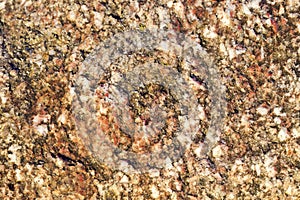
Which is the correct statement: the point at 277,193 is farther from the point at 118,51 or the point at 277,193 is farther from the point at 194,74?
the point at 118,51

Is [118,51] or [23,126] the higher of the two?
[118,51]

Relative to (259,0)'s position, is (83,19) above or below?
below

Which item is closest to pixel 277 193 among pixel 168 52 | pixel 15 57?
pixel 168 52

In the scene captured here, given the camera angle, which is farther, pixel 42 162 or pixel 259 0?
pixel 259 0

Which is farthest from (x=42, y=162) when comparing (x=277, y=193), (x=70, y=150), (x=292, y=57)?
(x=292, y=57)

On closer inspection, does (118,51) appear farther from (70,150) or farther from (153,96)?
(70,150)

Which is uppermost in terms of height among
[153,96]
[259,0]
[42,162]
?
[259,0]
